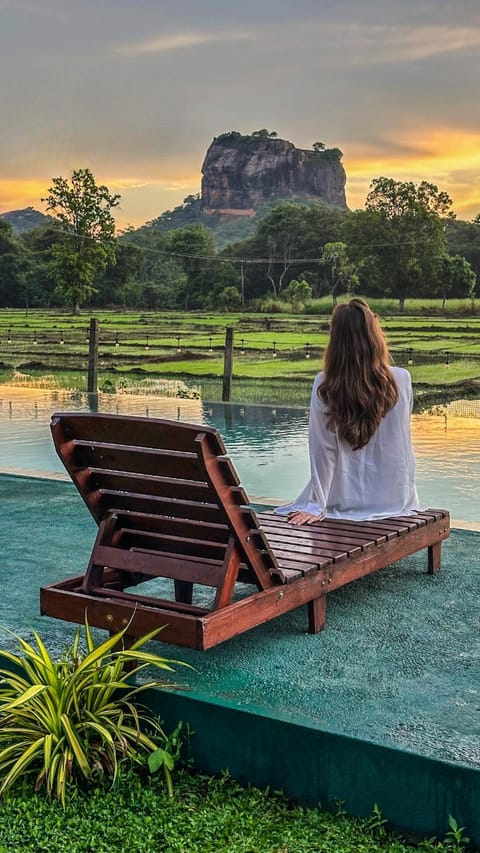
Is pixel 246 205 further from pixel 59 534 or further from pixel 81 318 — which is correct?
pixel 59 534

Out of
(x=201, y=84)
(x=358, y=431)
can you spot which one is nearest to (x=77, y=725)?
(x=358, y=431)

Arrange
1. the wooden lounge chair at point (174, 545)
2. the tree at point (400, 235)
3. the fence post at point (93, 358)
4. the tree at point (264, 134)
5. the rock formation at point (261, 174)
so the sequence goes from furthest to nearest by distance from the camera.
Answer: the tree at point (264, 134) → the rock formation at point (261, 174) → the tree at point (400, 235) → the fence post at point (93, 358) → the wooden lounge chair at point (174, 545)

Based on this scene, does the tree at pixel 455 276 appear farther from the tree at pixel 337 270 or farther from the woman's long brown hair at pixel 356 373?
the woman's long brown hair at pixel 356 373

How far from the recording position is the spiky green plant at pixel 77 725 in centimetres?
270

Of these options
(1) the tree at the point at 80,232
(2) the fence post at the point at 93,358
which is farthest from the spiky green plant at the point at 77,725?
(1) the tree at the point at 80,232

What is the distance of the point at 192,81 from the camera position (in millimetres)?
36031

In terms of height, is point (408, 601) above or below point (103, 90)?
below

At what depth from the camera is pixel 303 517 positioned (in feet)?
12.8

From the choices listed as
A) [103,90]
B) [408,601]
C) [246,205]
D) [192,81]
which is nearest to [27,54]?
[103,90]

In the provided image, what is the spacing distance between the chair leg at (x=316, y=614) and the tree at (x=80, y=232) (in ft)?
102

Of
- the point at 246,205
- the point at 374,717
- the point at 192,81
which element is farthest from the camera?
the point at 246,205

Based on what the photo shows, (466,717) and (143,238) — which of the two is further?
(143,238)

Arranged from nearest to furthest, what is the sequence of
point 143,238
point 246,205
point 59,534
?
point 59,534, point 143,238, point 246,205

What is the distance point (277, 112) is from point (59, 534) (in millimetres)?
48036
